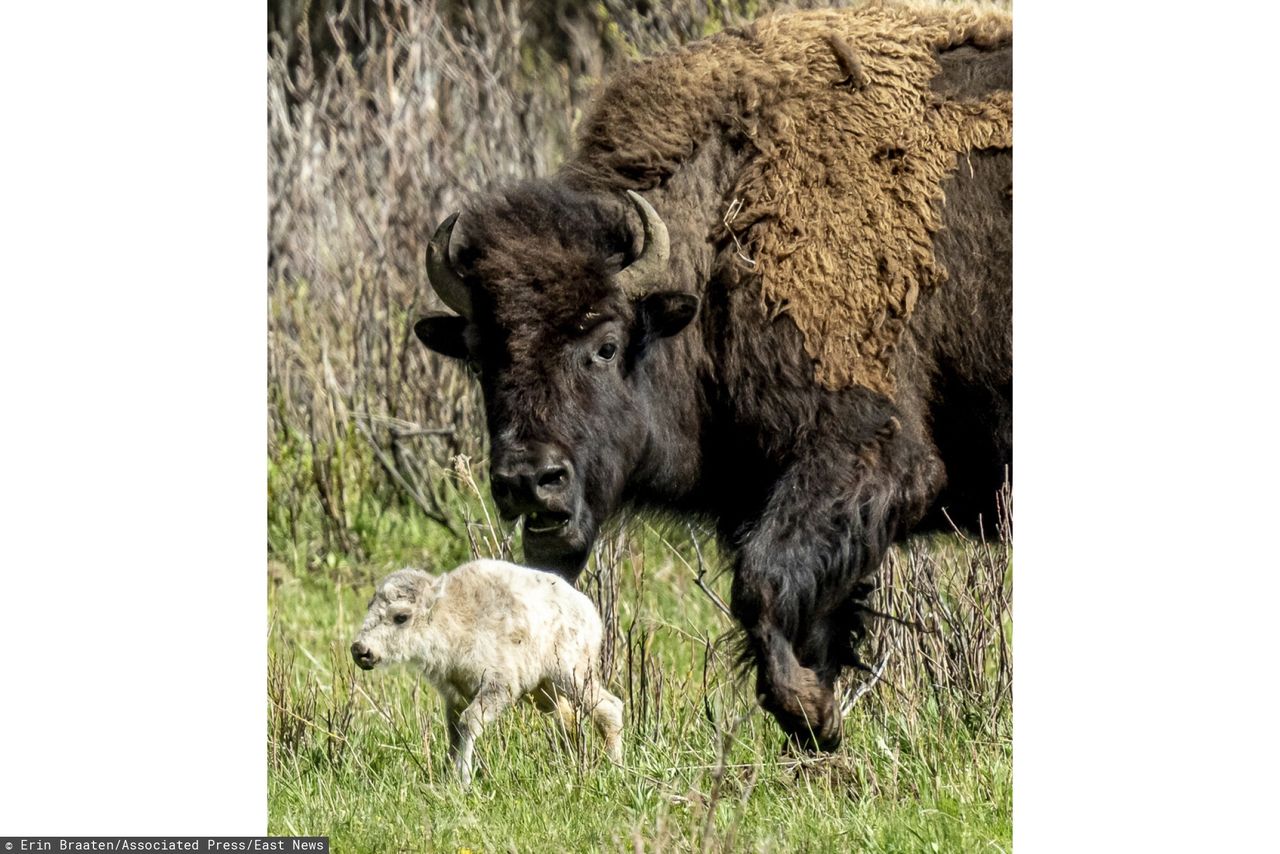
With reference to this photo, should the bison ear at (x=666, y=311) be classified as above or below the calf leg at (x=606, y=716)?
above

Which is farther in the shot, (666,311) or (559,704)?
(666,311)

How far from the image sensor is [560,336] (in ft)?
16.2

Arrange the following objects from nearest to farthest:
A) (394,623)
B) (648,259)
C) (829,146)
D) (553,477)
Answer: (394,623) → (553,477) → (648,259) → (829,146)

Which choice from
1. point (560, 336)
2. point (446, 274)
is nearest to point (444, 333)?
point (446, 274)

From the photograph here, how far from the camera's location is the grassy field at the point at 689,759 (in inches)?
179

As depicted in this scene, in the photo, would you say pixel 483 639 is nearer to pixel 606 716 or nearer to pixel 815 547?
pixel 606 716

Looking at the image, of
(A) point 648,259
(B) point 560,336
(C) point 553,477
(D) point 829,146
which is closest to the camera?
(C) point 553,477

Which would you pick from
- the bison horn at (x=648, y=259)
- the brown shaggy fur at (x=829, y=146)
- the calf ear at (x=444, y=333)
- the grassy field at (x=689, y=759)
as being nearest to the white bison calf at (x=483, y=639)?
the grassy field at (x=689, y=759)

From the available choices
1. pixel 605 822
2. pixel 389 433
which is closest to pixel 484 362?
pixel 605 822

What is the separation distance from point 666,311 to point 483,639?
1112mm

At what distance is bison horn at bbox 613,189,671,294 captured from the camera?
508cm

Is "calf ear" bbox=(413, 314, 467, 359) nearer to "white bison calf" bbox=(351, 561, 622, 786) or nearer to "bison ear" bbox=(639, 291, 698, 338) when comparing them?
"bison ear" bbox=(639, 291, 698, 338)
